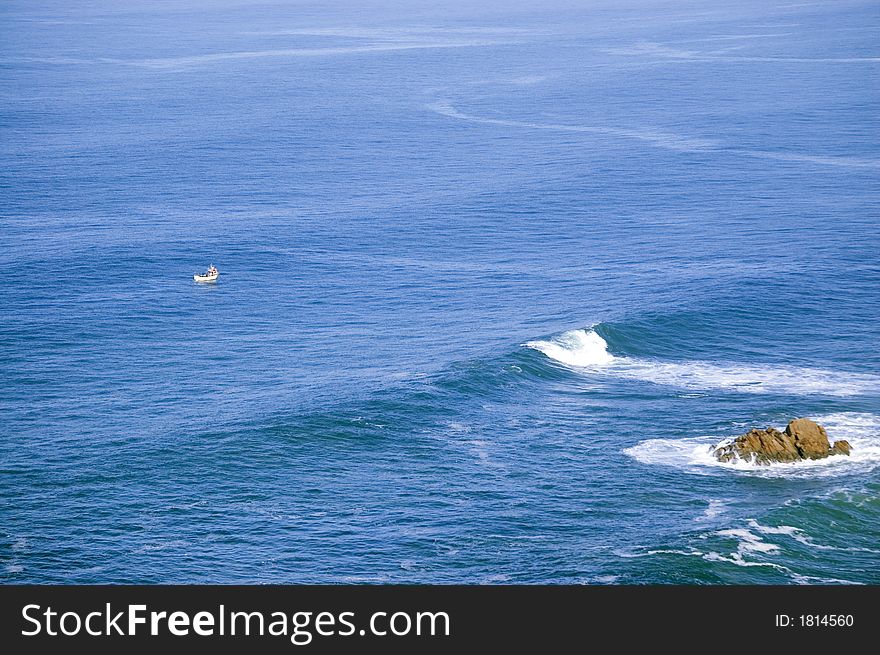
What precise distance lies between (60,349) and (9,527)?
47398 millimetres

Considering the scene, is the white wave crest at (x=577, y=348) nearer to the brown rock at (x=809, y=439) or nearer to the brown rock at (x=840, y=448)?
the brown rock at (x=809, y=439)

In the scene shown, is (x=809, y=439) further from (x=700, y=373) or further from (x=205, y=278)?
(x=205, y=278)

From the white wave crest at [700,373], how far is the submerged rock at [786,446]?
16973mm

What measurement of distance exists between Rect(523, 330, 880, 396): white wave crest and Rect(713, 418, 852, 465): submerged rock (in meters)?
17.0

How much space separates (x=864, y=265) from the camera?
161 metres

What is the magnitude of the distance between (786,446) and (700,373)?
25.2 m

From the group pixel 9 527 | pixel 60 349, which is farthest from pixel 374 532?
pixel 60 349

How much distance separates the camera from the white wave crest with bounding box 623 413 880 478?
9931cm

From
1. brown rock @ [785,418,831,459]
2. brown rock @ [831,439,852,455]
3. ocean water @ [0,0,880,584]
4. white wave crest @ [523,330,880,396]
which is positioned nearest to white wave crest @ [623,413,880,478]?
ocean water @ [0,0,880,584]

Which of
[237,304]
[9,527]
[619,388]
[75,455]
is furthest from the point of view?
[237,304]

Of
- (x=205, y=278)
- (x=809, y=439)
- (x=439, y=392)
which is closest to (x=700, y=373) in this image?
(x=809, y=439)

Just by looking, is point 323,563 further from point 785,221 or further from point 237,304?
point 785,221

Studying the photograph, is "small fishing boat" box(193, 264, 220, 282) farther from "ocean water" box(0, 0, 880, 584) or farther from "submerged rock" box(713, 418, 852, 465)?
"submerged rock" box(713, 418, 852, 465)

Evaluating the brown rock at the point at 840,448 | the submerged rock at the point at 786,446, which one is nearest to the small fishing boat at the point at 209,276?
the submerged rock at the point at 786,446
